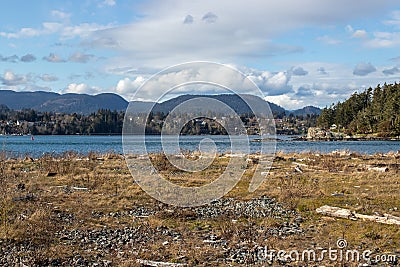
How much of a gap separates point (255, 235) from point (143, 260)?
384cm

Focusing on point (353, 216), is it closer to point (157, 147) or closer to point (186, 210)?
point (186, 210)

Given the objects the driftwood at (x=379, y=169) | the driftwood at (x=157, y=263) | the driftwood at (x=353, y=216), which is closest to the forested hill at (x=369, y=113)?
the driftwood at (x=379, y=169)

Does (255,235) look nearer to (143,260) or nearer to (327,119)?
(143,260)

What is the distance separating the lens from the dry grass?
11.8 meters

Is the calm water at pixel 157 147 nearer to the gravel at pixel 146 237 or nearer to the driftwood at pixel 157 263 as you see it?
the gravel at pixel 146 237

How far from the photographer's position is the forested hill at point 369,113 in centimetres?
11588

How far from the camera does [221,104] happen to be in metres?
18.8

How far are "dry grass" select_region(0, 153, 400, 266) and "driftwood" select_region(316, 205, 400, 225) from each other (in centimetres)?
37

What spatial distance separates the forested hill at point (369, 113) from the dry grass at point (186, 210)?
3731 inches

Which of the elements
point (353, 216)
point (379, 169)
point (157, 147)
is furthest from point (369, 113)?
point (353, 216)

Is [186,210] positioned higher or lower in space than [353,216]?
lower

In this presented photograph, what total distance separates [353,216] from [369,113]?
398ft

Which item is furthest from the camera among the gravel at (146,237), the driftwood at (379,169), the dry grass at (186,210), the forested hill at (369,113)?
the forested hill at (369,113)

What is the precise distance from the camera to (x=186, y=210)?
16.4m
